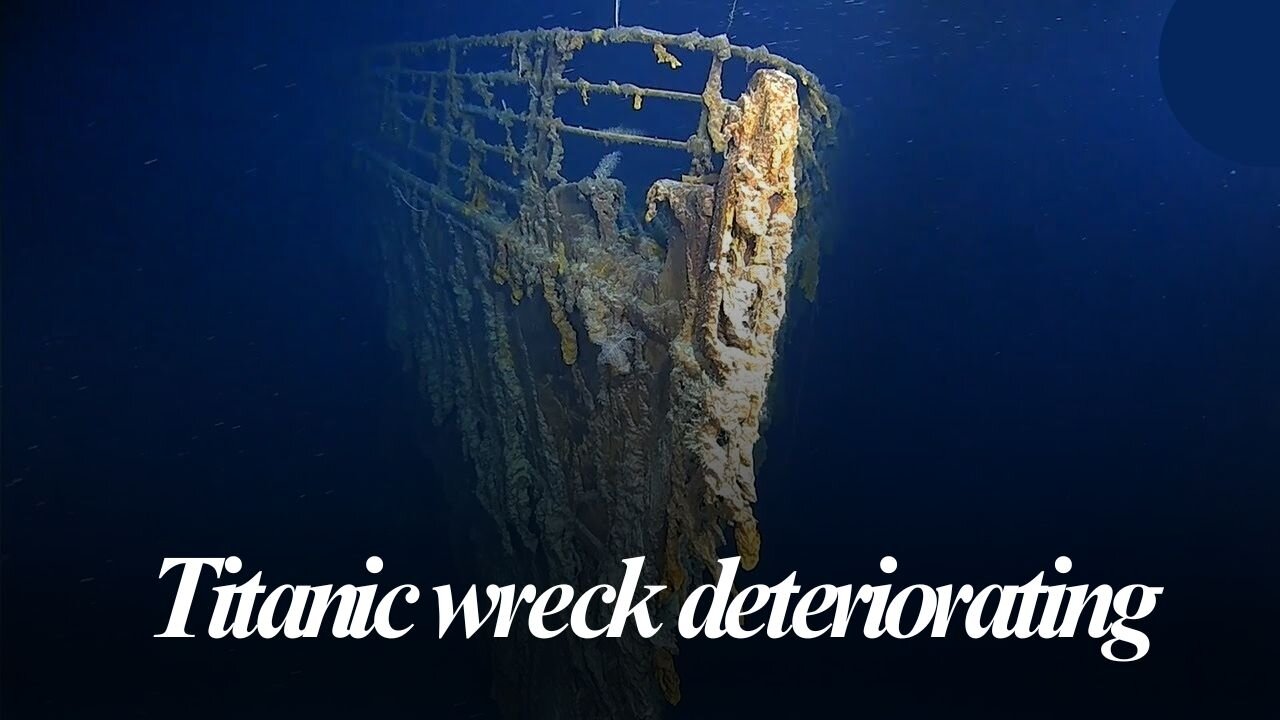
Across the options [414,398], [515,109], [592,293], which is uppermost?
[515,109]

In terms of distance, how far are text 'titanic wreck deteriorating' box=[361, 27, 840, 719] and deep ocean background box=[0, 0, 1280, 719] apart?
0.29 ft

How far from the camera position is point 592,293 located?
2068 mm

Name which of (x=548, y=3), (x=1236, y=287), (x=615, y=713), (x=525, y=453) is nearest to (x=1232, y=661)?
(x=1236, y=287)

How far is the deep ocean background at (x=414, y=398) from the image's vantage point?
7.11 feet

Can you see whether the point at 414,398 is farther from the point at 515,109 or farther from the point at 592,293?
the point at 515,109

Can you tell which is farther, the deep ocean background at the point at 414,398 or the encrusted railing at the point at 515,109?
the deep ocean background at the point at 414,398

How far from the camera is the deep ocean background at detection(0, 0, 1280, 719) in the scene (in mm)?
2166

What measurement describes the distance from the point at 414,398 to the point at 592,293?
23.0 inches

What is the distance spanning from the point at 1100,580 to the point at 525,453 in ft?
4.99

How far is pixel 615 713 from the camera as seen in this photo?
91.2 inches

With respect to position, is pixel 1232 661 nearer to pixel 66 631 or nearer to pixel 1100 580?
pixel 1100 580

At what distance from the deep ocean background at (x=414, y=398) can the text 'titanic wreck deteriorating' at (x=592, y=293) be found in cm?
9

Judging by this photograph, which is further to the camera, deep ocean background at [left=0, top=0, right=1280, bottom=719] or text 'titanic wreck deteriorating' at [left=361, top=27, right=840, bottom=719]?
deep ocean background at [left=0, top=0, right=1280, bottom=719]

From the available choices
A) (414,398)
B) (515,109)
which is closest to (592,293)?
(515,109)
